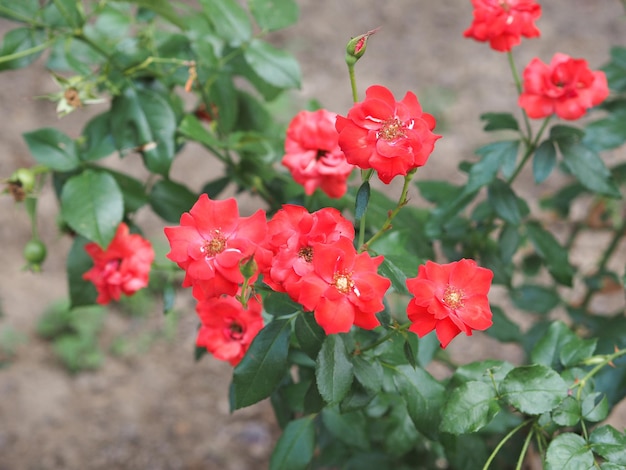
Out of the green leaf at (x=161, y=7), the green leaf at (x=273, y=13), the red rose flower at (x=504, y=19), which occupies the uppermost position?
the green leaf at (x=161, y=7)

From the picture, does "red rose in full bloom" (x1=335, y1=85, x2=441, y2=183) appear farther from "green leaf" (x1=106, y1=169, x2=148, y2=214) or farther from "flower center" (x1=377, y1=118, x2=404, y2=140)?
"green leaf" (x1=106, y1=169, x2=148, y2=214)

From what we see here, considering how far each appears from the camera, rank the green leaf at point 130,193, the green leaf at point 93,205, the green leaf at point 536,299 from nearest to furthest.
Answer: the green leaf at point 93,205 < the green leaf at point 130,193 < the green leaf at point 536,299

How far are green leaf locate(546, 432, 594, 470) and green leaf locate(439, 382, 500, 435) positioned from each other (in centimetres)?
7

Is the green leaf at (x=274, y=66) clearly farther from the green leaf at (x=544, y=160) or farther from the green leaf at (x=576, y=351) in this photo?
the green leaf at (x=576, y=351)

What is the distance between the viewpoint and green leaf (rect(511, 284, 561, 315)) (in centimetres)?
142

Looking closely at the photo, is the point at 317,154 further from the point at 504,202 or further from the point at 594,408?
the point at 594,408

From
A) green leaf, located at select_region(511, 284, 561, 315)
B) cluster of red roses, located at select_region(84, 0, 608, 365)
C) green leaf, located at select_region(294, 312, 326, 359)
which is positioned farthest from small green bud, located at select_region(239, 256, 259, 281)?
green leaf, located at select_region(511, 284, 561, 315)

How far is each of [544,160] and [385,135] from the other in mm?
417

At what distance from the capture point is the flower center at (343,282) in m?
0.65

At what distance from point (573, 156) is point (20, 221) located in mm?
1766

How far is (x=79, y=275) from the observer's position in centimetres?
105

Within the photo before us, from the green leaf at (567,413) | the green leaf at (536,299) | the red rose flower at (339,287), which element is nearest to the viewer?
the red rose flower at (339,287)

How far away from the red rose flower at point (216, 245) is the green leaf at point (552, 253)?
63 cm

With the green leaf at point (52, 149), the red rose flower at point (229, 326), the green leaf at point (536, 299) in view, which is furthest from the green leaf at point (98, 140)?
the green leaf at point (536, 299)
